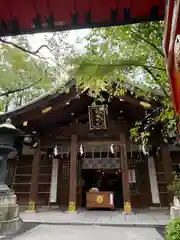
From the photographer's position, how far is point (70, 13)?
1.99m

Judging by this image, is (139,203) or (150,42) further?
(139,203)

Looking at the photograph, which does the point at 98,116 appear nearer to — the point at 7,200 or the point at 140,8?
the point at 7,200

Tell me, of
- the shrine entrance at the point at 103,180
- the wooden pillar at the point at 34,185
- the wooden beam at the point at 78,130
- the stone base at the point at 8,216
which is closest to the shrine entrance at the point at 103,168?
the shrine entrance at the point at 103,180

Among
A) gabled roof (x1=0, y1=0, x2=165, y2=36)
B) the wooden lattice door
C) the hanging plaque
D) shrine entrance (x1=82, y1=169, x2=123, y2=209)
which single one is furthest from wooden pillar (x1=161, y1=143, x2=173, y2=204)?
gabled roof (x1=0, y1=0, x2=165, y2=36)

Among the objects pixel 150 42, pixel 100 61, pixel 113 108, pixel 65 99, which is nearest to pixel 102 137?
pixel 113 108

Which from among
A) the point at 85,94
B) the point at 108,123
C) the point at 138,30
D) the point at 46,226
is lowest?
the point at 46,226

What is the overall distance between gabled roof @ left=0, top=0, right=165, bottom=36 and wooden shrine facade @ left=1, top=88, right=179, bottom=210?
5516mm

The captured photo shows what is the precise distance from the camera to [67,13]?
199cm

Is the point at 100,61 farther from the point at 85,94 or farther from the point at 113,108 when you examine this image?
the point at 113,108

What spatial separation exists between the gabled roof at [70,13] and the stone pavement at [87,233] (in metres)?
4.42

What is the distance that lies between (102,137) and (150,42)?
16.6 ft

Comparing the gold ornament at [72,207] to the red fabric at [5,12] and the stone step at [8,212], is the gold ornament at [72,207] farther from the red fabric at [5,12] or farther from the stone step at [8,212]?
the red fabric at [5,12]

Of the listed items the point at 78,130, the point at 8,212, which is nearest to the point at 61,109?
the point at 78,130

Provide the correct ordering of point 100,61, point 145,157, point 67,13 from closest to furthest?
1. point 67,13
2. point 100,61
3. point 145,157
